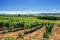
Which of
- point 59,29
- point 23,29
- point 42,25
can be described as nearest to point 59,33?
point 59,29

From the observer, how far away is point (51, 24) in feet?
122

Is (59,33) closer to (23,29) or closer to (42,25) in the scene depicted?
(42,25)

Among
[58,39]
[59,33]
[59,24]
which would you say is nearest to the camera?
[58,39]

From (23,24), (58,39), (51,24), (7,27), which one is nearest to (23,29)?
(23,24)

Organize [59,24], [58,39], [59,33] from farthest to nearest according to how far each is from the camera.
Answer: [59,24] → [59,33] → [58,39]

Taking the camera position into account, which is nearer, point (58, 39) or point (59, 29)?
point (58, 39)

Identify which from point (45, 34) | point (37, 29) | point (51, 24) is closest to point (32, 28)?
point (37, 29)

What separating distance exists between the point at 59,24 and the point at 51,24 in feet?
6.09

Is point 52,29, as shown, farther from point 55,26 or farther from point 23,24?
point 23,24

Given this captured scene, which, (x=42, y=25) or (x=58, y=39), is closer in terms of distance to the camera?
(x=58, y=39)

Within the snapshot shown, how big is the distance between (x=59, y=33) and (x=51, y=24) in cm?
322

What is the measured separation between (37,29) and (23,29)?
3.25m

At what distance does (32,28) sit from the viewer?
3738 centimetres

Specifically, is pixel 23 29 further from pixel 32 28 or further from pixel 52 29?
pixel 52 29
